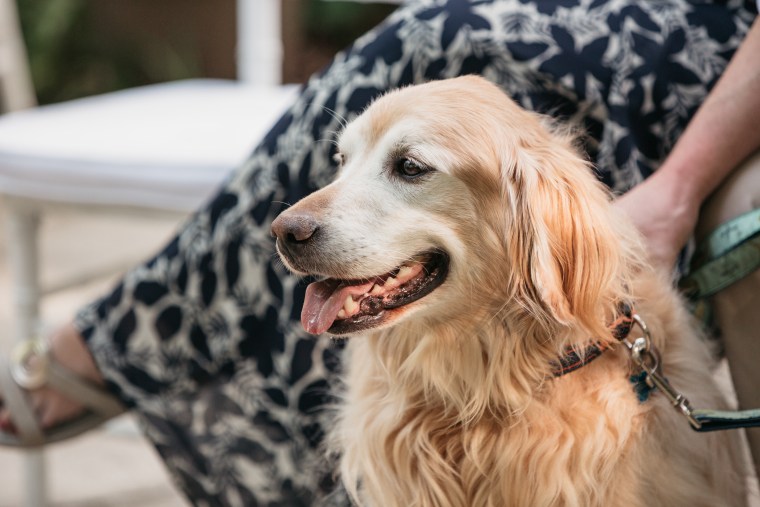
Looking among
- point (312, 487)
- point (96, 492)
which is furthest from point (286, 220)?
point (96, 492)

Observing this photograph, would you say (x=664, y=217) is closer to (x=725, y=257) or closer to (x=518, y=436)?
(x=725, y=257)

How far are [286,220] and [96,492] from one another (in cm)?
123

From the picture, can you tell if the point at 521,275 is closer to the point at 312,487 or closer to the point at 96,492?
the point at 312,487

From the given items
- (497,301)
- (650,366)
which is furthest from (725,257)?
(497,301)

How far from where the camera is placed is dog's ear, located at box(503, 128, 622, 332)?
88 cm

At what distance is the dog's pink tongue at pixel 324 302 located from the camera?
2.99 feet

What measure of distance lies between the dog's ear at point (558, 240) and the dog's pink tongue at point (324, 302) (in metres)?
0.18

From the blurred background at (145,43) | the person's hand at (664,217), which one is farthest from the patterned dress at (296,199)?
the blurred background at (145,43)

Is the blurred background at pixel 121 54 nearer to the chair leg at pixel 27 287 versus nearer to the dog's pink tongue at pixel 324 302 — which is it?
the chair leg at pixel 27 287

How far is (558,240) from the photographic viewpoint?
0.89 metres

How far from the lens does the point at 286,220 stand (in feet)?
2.93

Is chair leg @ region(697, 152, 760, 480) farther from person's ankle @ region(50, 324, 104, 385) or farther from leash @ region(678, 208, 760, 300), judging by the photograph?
person's ankle @ region(50, 324, 104, 385)

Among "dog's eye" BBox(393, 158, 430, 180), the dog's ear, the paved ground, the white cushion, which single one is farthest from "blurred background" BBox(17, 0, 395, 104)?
the dog's ear

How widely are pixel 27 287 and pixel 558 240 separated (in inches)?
49.8
